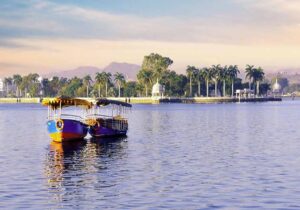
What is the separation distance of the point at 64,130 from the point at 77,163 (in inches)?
884

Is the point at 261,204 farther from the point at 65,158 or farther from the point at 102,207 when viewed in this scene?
the point at 65,158

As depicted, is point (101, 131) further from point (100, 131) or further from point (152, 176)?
point (152, 176)

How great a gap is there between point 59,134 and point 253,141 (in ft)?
81.5

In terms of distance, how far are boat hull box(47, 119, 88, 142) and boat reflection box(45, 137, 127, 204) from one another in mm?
1052

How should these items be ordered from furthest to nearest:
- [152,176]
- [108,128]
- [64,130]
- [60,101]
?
[108,128] < [60,101] < [64,130] < [152,176]

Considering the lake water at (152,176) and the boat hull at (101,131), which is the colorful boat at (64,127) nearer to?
the boat hull at (101,131)

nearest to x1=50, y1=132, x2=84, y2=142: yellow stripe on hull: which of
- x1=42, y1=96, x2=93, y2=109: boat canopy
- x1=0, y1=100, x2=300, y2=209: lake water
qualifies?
x1=0, y1=100, x2=300, y2=209: lake water

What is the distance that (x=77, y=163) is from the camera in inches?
2101

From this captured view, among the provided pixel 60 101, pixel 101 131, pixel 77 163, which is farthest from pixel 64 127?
pixel 77 163

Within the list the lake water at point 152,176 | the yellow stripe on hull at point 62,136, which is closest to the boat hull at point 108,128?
the yellow stripe on hull at point 62,136

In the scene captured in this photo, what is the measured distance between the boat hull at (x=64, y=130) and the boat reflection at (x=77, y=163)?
3.45ft

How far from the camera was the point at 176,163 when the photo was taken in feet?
171

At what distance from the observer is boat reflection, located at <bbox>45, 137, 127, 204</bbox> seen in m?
39.4

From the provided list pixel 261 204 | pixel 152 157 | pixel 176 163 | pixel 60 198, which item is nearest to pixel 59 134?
pixel 152 157
